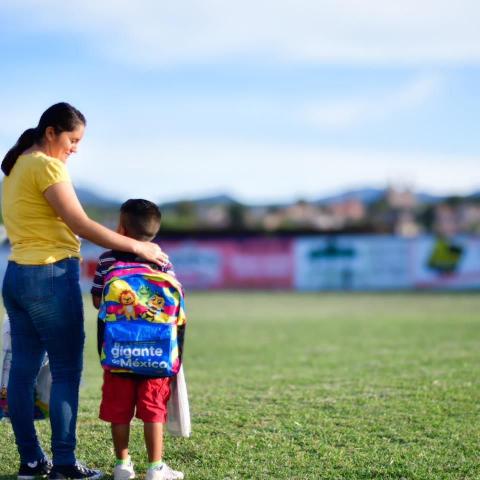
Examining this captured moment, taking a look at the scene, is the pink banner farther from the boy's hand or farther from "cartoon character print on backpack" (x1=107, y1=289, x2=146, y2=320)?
"cartoon character print on backpack" (x1=107, y1=289, x2=146, y2=320)

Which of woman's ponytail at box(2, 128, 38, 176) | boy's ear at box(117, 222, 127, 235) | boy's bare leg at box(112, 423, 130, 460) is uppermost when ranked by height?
woman's ponytail at box(2, 128, 38, 176)

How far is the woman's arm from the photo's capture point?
412 centimetres

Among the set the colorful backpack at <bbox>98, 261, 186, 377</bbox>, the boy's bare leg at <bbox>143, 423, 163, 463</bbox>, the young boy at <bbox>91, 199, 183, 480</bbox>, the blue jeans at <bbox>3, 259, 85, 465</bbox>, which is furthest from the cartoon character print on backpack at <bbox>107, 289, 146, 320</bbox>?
the boy's bare leg at <bbox>143, 423, 163, 463</bbox>

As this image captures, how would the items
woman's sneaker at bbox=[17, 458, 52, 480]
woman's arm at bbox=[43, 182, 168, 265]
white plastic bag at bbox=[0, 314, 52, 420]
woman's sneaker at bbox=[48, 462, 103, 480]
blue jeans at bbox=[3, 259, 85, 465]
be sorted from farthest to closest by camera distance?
1. white plastic bag at bbox=[0, 314, 52, 420]
2. woman's sneaker at bbox=[17, 458, 52, 480]
3. woman's sneaker at bbox=[48, 462, 103, 480]
4. blue jeans at bbox=[3, 259, 85, 465]
5. woman's arm at bbox=[43, 182, 168, 265]

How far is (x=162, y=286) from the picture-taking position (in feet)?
13.7

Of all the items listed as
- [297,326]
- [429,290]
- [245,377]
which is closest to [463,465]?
[245,377]

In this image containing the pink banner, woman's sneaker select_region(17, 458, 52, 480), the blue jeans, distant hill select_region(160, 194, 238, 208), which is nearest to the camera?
the blue jeans

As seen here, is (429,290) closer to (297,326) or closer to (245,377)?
(297,326)

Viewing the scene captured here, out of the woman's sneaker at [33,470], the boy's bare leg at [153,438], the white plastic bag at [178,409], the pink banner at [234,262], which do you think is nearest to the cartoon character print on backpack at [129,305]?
the white plastic bag at [178,409]

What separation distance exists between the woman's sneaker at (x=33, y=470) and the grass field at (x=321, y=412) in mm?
117

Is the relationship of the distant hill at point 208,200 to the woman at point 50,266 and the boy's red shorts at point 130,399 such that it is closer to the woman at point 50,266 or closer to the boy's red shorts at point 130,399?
the woman at point 50,266

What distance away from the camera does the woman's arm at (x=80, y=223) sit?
13.5 feet

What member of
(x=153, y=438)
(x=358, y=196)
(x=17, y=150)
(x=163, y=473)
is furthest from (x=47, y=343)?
(x=358, y=196)

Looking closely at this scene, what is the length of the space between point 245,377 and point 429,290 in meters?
25.2
